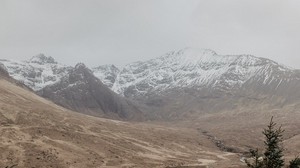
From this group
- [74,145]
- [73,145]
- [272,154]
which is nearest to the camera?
[272,154]

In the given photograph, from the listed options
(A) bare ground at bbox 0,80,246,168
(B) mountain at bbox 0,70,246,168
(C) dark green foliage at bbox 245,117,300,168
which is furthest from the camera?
(A) bare ground at bbox 0,80,246,168

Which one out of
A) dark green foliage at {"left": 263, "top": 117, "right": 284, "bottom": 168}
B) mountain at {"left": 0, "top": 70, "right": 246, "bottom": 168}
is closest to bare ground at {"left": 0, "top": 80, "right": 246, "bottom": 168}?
mountain at {"left": 0, "top": 70, "right": 246, "bottom": 168}

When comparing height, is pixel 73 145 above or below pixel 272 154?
below

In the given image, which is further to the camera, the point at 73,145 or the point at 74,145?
the point at 74,145

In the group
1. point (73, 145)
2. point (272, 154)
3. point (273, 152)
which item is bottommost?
point (73, 145)

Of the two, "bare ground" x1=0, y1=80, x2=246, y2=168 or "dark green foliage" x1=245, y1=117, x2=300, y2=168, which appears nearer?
"dark green foliage" x1=245, y1=117, x2=300, y2=168

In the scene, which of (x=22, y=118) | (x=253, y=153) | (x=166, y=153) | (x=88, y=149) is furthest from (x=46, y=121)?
(x=253, y=153)

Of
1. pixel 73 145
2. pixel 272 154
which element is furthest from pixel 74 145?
pixel 272 154

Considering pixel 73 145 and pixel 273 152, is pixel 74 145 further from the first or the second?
pixel 273 152

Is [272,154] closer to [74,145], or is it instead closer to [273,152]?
[273,152]

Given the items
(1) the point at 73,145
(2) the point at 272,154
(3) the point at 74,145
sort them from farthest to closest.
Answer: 1. (3) the point at 74,145
2. (1) the point at 73,145
3. (2) the point at 272,154

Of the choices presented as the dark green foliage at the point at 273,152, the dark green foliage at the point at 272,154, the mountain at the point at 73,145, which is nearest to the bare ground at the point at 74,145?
the mountain at the point at 73,145

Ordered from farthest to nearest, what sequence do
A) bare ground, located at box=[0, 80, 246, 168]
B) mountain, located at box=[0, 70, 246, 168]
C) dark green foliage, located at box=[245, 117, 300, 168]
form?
1. bare ground, located at box=[0, 80, 246, 168]
2. mountain, located at box=[0, 70, 246, 168]
3. dark green foliage, located at box=[245, 117, 300, 168]

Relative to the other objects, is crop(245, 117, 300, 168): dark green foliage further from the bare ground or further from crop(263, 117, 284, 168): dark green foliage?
the bare ground
